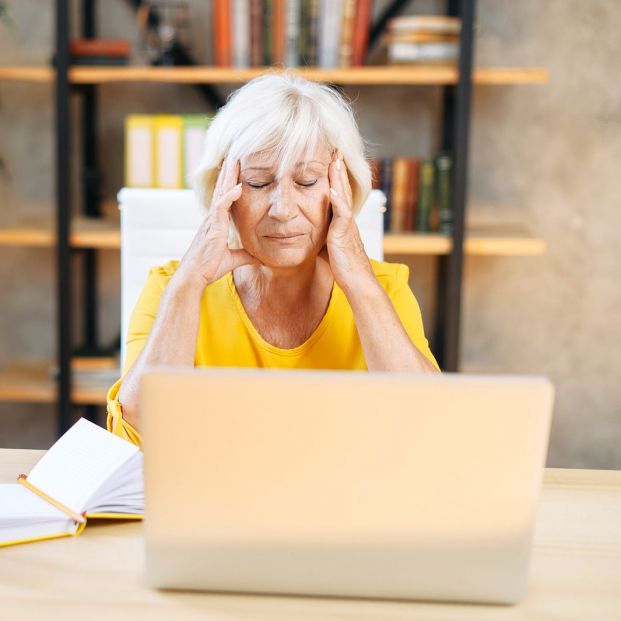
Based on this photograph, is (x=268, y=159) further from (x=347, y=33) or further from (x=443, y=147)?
(x=443, y=147)

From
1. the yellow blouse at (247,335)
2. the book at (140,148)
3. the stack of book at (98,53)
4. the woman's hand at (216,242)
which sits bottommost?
the yellow blouse at (247,335)

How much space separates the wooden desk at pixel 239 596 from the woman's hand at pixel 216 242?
54cm

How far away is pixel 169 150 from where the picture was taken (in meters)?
2.51

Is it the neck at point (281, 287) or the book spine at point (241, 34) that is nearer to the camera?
the neck at point (281, 287)

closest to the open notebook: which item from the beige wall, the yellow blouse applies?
the yellow blouse

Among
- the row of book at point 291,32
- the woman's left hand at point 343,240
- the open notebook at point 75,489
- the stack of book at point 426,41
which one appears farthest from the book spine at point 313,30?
the open notebook at point 75,489

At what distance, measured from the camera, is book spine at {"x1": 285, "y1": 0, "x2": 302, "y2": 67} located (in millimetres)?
2438

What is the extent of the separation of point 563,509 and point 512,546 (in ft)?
1.24

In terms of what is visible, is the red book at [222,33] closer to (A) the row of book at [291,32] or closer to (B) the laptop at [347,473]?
(A) the row of book at [291,32]

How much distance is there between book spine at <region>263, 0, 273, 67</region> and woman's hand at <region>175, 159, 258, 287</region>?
1.00 m

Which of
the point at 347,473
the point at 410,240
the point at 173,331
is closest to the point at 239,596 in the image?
the point at 347,473

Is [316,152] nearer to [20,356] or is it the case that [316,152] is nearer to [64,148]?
[64,148]

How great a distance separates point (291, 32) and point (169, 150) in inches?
17.8

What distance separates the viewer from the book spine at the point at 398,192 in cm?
254
